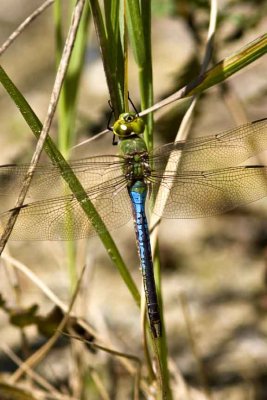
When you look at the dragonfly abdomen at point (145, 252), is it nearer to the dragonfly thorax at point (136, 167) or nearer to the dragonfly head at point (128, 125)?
the dragonfly thorax at point (136, 167)

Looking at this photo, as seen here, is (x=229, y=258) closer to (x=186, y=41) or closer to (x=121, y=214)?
(x=121, y=214)

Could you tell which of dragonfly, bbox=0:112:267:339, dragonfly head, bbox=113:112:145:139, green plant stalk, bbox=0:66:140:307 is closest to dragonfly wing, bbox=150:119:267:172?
dragonfly, bbox=0:112:267:339

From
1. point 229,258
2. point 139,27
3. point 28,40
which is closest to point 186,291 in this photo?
point 229,258

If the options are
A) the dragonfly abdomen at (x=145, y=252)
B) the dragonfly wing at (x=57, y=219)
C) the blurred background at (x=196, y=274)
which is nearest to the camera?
the dragonfly abdomen at (x=145, y=252)

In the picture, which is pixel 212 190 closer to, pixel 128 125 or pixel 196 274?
pixel 128 125

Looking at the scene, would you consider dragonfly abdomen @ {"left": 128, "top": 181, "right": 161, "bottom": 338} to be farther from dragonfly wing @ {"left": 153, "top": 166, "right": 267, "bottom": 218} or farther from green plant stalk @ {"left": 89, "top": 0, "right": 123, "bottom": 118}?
green plant stalk @ {"left": 89, "top": 0, "right": 123, "bottom": 118}

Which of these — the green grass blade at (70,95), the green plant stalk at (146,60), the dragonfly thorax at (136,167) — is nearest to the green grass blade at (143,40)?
the green plant stalk at (146,60)

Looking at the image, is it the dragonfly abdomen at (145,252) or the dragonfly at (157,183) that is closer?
the dragonfly abdomen at (145,252)

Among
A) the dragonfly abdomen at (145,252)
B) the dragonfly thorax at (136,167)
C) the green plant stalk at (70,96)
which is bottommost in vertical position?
the dragonfly abdomen at (145,252)
